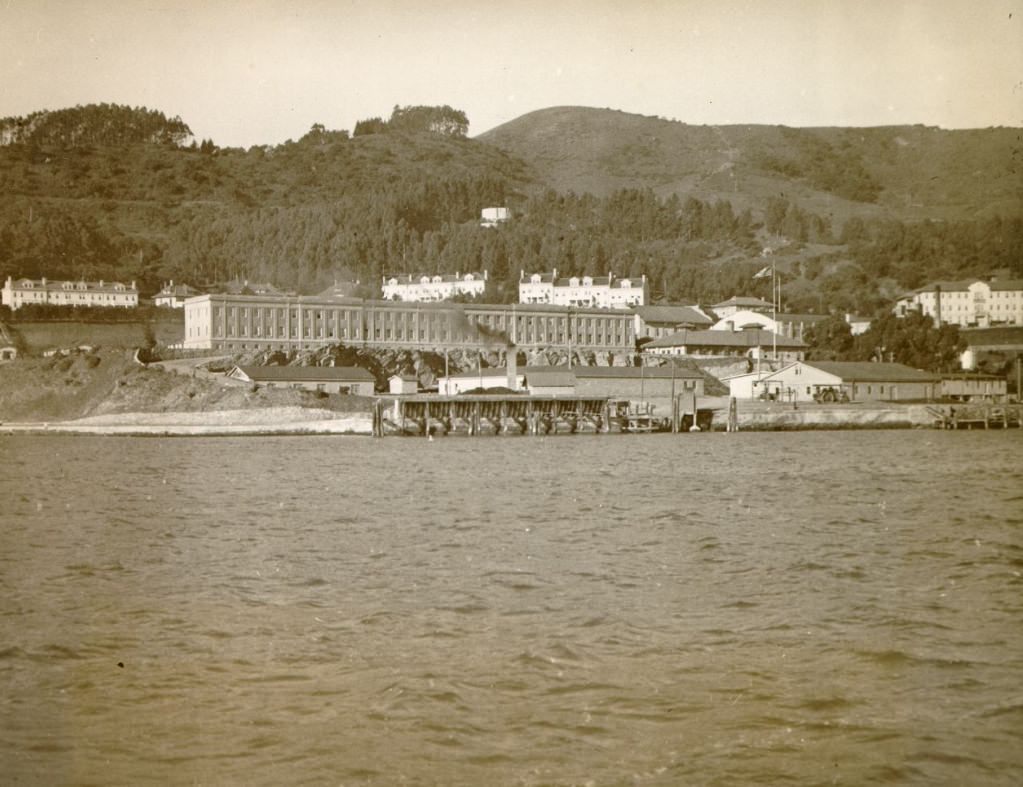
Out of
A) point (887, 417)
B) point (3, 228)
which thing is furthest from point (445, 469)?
point (3, 228)

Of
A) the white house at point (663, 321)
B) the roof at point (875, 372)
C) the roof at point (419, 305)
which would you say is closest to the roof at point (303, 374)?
the roof at point (419, 305)

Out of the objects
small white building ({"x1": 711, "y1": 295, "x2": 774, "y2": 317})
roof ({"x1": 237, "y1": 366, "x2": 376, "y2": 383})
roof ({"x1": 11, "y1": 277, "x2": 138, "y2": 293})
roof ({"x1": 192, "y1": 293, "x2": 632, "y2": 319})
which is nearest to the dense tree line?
roof ({"x1": 192, "y1": 293, "x2": 632, "y2": 319})

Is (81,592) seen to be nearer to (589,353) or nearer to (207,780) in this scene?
(207,780)

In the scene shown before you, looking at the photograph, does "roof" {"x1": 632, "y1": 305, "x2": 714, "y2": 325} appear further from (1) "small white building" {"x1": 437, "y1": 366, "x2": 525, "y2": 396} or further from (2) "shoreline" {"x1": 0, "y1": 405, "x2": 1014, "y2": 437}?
(2) "shoreline" {"x1": 0, "y1": 405, "x2": 1014, "y2": 437}

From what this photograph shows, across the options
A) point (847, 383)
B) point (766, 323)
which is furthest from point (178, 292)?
point (847, 383)

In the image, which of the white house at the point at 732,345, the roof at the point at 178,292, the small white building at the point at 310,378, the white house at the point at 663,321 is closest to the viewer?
the small white building at the point at 310,378

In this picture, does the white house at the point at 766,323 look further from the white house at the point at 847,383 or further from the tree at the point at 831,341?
the white house at the point at 847,383

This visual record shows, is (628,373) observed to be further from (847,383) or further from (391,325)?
(391,325)
